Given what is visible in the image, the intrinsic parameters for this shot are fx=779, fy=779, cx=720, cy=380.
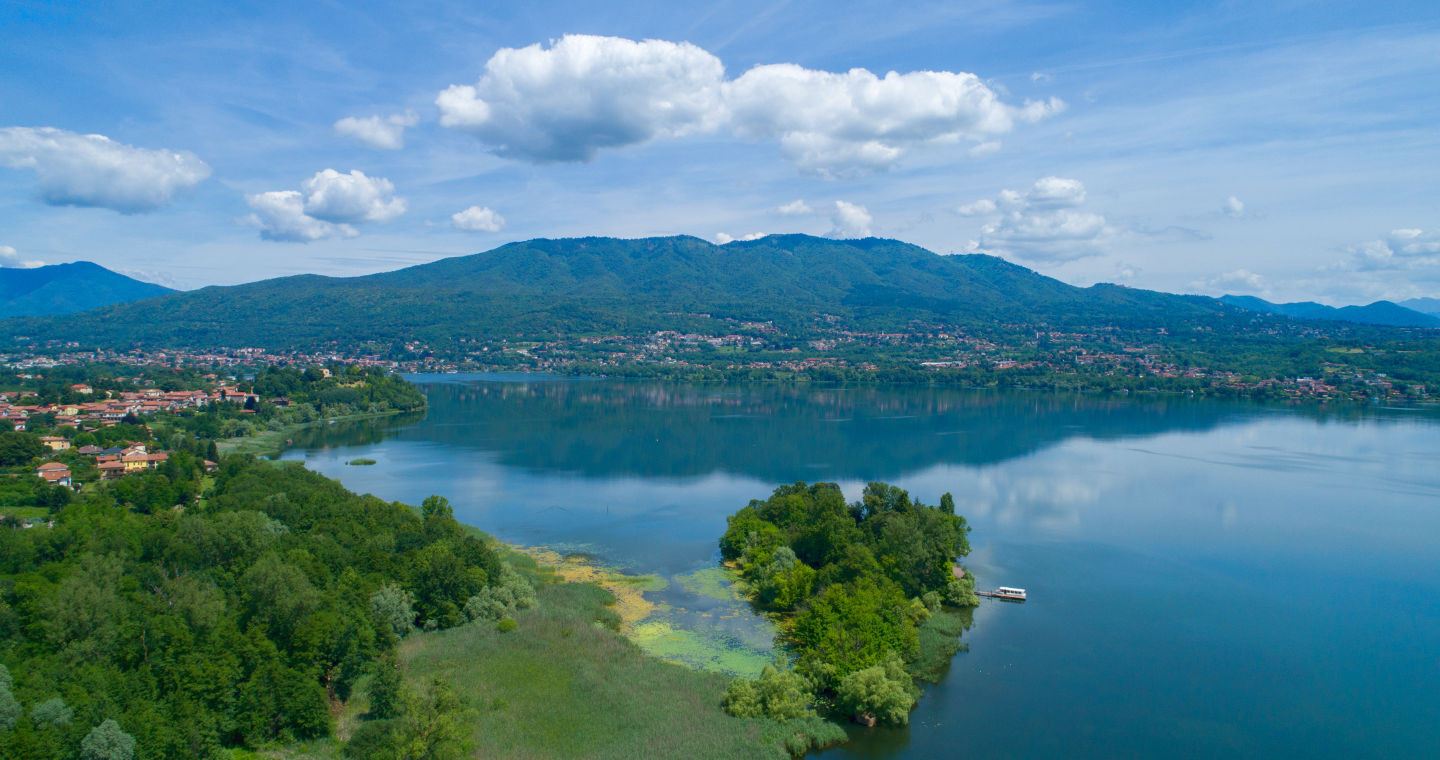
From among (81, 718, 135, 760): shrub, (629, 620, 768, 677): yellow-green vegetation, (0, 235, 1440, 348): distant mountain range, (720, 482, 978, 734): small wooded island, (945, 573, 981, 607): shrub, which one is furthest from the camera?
(0, 235, 1440, 348): distant mountain range

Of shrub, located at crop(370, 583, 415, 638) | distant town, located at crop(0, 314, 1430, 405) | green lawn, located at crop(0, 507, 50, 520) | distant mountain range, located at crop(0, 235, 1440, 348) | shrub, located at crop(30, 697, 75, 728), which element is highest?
distant mountain range, located at crop(0, 235, 1440, 348)

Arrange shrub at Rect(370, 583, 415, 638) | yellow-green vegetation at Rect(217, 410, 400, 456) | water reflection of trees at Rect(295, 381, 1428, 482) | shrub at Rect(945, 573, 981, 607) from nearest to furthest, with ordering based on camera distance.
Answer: shrub at Rect(370, 583, 415, 638)
shrub at Rect(945, 573, 981, 607)
yellow-green vegetation at Rect(217, 410, 400, 456)
water reflection of trees at Rect(295, 381, 1428, 482)

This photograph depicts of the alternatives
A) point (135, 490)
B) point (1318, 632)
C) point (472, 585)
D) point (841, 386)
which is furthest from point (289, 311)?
point (1318, 632)

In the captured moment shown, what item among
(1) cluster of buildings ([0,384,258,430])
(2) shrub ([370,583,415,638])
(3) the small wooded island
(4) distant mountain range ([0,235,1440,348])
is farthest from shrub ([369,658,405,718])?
(4) distant mountain range ([0,235,1440,348])

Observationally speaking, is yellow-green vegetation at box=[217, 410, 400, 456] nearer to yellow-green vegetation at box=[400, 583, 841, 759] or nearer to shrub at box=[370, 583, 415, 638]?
shrub at box=[370, 583, 415, 638]

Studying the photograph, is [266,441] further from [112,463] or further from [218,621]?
[218,621]

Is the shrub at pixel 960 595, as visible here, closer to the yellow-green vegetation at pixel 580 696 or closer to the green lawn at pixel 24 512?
the yellow-green vegetation at pixel 580 696

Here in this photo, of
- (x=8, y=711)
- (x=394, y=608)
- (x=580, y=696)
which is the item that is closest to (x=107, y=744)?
(x=8, y=711)
